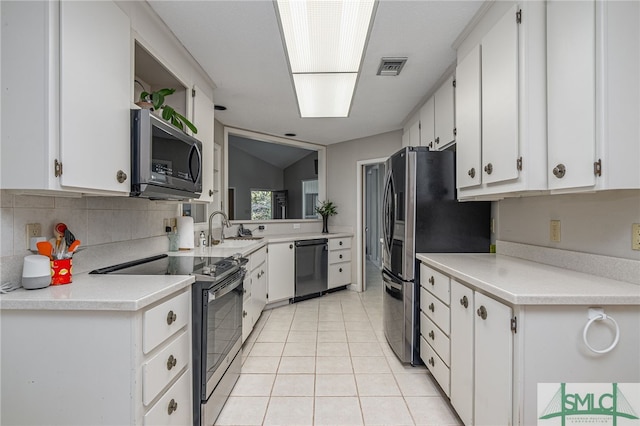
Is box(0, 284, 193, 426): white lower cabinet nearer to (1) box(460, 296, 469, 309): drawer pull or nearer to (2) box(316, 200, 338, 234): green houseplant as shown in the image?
(1) box(460, 296, 469, 309): drawer pull

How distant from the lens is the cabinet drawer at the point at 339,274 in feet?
15.6

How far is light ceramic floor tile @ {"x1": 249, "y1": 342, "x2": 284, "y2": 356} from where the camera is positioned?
2.75 meters

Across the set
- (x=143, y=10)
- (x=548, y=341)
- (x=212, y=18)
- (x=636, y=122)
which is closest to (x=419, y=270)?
(x=548, y=341)

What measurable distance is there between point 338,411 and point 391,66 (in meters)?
2.50

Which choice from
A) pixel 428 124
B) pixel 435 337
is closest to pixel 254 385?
pixel 435 337

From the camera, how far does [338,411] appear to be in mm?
1943

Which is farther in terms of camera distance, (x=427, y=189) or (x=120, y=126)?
(x=427, y=189)

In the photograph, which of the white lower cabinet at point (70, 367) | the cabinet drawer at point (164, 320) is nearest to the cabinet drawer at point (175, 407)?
the white lower cabinet at point (70, 367)

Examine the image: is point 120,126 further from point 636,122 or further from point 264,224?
point 264,224

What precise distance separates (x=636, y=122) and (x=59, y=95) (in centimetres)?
225

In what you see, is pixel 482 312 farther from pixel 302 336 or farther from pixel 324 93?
pixel 324 93

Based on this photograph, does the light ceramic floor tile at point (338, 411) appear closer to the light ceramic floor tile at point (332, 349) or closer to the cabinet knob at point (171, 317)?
the light ceramic floor tile at point (332, 349)

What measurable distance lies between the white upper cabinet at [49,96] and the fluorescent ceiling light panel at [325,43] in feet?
3.33

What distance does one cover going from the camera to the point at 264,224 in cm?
466
